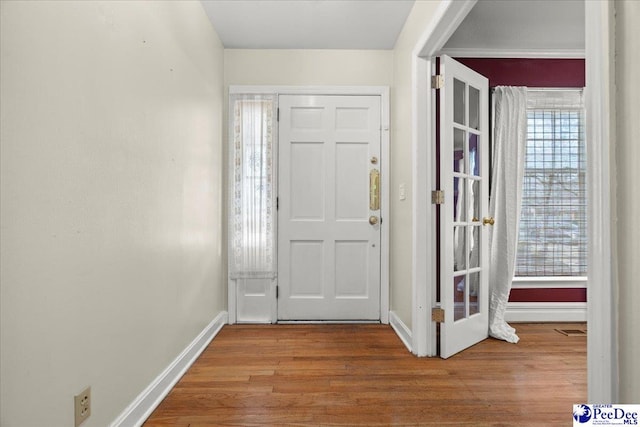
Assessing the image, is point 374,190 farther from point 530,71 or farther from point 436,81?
point 530,71

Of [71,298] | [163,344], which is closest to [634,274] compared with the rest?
[71,298]

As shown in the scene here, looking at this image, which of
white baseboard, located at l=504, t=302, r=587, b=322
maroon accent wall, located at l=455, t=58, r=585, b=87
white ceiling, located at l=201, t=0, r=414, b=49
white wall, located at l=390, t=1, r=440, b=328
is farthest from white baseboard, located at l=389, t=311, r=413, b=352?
white ceiling, located at l=201, t=0, r=414, b=49

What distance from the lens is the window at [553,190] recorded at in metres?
3.48

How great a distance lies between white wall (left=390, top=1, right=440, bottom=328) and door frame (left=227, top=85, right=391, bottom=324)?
0.05m

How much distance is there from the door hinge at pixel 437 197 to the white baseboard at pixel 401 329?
0.94 metres

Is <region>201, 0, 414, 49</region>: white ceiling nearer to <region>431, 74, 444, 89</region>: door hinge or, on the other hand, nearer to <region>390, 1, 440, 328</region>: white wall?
<region>390, 1, 440, 328</region>: white wall

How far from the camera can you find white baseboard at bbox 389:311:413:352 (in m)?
2.76

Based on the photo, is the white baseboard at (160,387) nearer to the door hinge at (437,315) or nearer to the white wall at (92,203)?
the white wall at (92,203)

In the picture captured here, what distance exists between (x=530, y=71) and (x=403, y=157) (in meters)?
1.54

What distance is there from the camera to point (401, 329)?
2.99 m

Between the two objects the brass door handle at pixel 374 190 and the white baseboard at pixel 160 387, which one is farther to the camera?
the brass door handle at pixel 374 190

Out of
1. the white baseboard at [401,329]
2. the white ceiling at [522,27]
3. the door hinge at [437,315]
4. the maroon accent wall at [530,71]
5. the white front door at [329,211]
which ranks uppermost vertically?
the white ceiling at [522,27]

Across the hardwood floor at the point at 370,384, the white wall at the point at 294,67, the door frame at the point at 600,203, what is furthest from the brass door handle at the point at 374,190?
the door frame at the point at 600,203

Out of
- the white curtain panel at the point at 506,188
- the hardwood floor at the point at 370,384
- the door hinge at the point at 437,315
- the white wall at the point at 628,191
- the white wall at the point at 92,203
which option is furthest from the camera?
the white curtain panel at the point at 506,188
